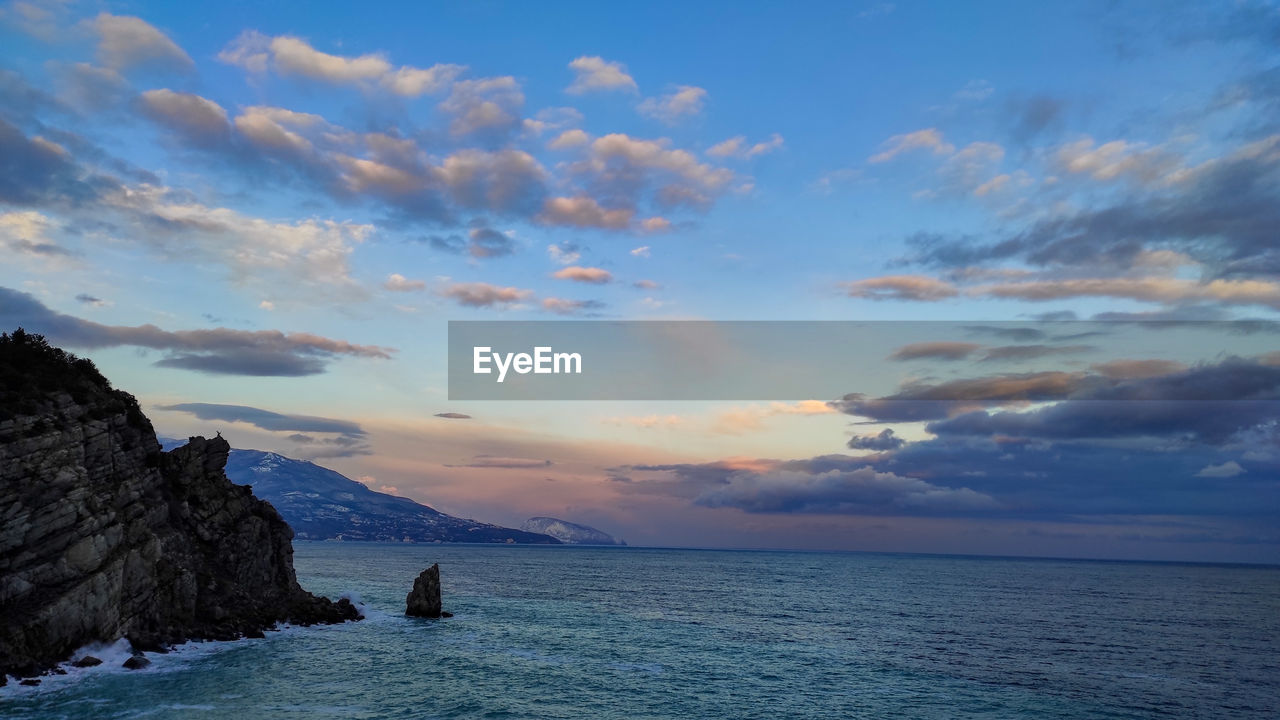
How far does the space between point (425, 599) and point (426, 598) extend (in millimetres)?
192

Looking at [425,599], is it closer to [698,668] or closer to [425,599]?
[425,599]

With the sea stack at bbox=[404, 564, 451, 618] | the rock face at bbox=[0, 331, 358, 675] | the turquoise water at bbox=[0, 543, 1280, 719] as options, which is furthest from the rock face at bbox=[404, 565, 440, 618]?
the rock face at bbox=[0, 331, 358, 675]

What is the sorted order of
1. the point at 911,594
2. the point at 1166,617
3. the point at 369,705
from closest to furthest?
the point at 369,705, the point at 1166,617, the point at 911,594

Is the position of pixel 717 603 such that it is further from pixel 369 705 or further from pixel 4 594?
pixel 4 594

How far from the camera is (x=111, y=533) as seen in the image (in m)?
65.8

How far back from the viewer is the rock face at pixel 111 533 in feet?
191

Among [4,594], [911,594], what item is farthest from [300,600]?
[911,594]

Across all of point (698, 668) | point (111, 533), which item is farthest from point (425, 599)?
point (698, 668)

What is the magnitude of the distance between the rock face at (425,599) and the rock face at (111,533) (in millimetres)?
8560

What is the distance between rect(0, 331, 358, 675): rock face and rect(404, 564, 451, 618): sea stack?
28.1 ft

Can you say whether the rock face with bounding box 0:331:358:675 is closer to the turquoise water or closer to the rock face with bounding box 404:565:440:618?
the turquoise water

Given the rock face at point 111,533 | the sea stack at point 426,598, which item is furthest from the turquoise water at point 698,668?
the rock face at point 111,533

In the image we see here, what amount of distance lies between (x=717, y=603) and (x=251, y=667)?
90.1 metres

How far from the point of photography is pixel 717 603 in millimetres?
137125
